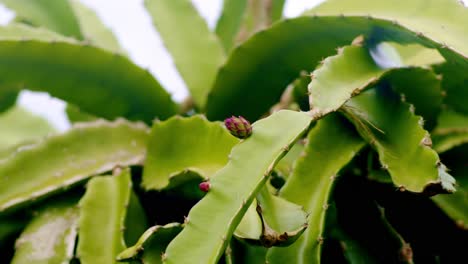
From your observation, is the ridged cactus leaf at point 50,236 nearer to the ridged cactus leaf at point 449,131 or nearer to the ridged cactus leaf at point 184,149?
the ridged cactus leaf at point 184,149

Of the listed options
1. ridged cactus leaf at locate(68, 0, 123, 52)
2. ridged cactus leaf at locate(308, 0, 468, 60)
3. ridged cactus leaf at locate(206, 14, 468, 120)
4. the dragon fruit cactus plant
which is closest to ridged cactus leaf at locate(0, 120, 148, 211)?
the dragon fruit cactus plant

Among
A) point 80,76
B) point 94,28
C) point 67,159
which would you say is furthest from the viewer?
point 94,28

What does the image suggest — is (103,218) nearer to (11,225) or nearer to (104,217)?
(104,217)

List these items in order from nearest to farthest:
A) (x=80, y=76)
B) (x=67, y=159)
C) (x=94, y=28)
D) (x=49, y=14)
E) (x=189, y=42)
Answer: (x=67, y=159) → (x=80, y=76) → (x=189, y=42) → (x=49, y=14) → (x=94, y=28)

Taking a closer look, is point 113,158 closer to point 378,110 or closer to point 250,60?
point 250,60

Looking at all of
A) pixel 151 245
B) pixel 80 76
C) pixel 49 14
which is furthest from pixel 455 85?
pixel 49 14

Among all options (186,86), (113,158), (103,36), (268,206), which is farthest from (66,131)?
(103,36)
